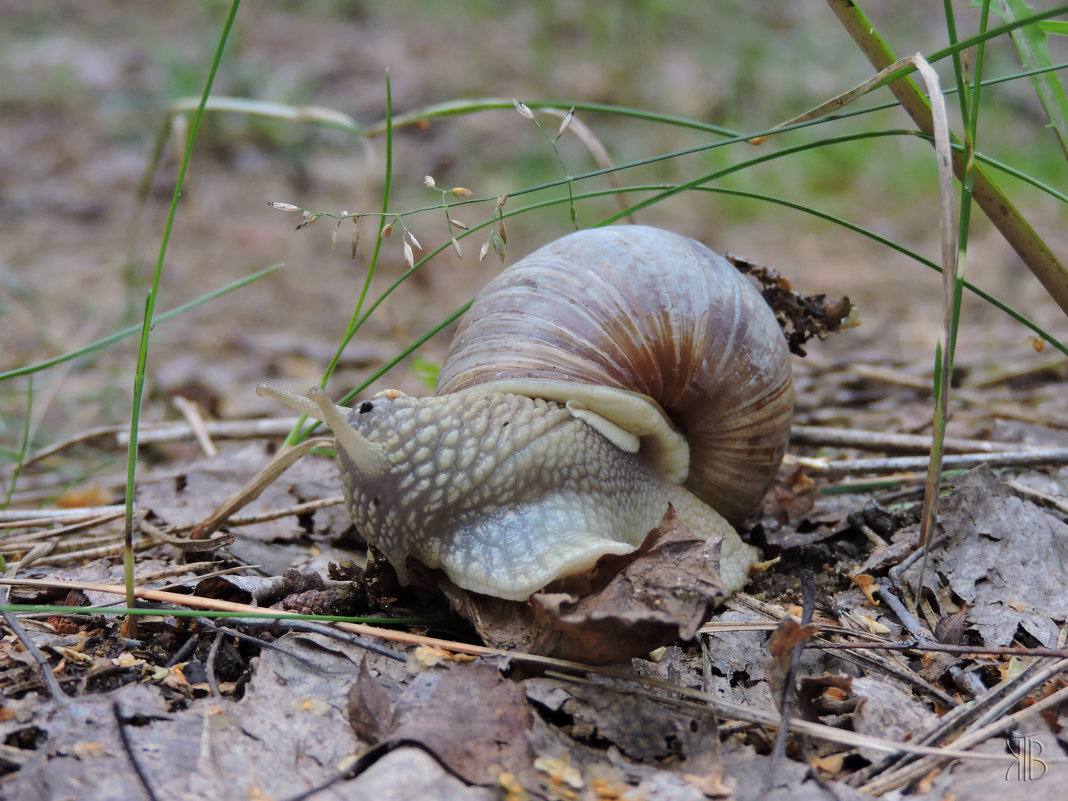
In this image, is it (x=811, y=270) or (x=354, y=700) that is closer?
(x=354, y=700)

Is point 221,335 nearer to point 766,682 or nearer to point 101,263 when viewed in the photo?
point 101,263

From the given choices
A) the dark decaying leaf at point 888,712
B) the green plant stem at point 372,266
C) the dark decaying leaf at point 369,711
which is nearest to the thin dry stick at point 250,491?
the green plant stem at point 372,266

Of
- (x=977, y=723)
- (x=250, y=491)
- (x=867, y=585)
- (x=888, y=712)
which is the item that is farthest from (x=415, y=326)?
(x=977, y=723)

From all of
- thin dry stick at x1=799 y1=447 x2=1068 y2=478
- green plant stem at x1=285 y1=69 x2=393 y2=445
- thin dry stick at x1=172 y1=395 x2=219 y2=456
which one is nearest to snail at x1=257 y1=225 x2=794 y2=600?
green plant stem at x1=285 y1=69 x2=393 y2=445

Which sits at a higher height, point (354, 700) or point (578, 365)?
point (578, 365)

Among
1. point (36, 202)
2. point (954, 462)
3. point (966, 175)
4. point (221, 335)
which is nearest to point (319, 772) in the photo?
point (966, 175)

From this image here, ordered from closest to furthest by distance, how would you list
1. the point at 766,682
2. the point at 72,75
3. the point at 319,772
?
the point at 319,772 < the point at 766,682 < the point at 72,75

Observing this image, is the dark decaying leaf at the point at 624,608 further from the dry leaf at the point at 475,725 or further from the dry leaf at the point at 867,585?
the dry leaf at the point at 867,585

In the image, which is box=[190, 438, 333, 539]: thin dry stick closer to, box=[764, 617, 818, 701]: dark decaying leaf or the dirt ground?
the dirt ground
